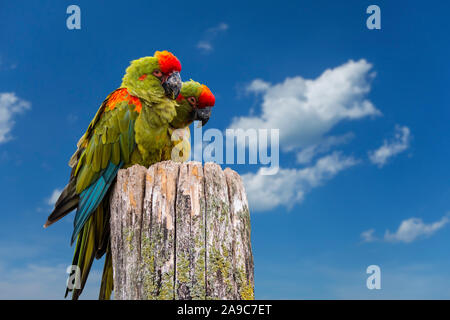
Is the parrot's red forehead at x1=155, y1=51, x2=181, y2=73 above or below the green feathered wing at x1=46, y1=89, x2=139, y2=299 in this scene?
above

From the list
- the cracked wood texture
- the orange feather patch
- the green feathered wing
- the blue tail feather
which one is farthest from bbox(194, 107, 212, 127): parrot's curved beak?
the cracked wood texture

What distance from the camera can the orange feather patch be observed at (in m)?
4.53

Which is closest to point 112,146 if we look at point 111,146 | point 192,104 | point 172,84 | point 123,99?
point 111,146

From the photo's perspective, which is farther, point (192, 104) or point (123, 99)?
point (192, 104)

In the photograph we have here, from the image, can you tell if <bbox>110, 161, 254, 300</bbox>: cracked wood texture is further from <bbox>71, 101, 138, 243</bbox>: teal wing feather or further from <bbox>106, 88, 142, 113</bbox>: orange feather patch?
<bbox>106, 88, 142, 113</bbox>: orange feather patch

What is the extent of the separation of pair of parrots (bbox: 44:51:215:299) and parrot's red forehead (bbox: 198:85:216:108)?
2.71 ft

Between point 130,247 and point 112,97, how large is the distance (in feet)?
7.78

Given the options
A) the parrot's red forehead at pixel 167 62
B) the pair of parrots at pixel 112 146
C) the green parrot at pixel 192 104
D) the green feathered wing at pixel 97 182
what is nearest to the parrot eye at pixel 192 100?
the green parrot at pixel 192 104

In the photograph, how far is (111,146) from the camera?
4.42m

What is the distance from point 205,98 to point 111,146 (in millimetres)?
1952

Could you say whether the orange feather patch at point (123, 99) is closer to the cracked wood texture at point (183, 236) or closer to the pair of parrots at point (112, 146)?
the pair of parrots at point (112, 146)

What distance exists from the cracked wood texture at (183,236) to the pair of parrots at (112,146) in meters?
1.06

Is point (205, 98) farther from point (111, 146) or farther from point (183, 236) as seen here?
point (183, 236)
